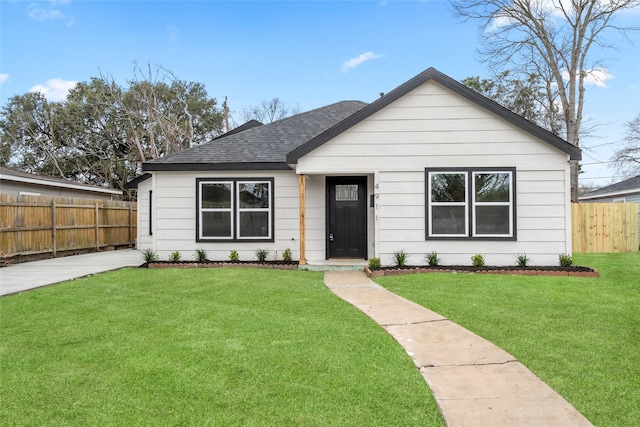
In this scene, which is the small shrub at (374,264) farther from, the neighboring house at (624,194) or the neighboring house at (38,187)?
the neighboring house at (624,194)

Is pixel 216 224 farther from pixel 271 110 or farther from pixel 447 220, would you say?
pixel 271 110

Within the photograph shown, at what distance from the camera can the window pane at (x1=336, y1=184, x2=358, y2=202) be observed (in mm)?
10477

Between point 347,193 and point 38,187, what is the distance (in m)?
12.3

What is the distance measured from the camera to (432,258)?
29.8 feet

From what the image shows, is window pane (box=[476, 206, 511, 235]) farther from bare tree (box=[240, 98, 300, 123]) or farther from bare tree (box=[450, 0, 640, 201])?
bare tree (box=[240, 98, 300, 123])

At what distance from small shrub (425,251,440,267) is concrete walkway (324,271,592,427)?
3.75 m

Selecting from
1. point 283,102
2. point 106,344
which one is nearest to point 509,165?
point 106,344

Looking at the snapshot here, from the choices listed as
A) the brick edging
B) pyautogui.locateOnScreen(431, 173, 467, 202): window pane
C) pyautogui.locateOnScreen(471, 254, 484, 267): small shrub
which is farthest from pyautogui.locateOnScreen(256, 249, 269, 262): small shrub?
pyautogui.locateOnScreen(471, 254, 484, 267): small shrub

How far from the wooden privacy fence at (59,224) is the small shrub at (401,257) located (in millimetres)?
10176

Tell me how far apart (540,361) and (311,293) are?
3.73 metres

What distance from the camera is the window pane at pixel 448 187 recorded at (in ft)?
30.2

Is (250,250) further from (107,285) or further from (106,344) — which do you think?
(106,344)

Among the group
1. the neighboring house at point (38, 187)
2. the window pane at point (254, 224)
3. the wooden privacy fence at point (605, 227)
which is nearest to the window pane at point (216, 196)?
the window pane at point (254, 224)

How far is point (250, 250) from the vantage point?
10.5m
